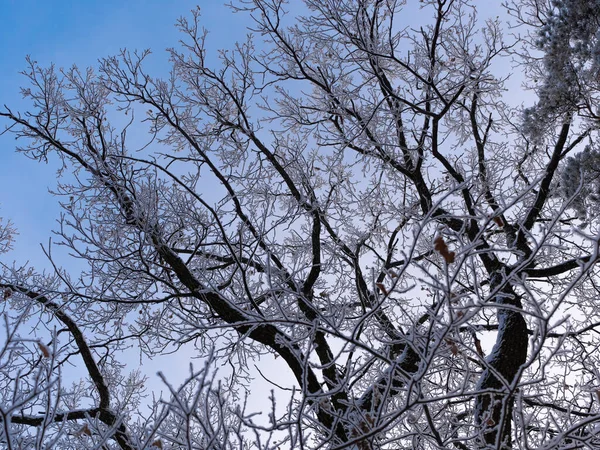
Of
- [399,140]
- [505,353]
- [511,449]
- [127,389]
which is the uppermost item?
[399,140]

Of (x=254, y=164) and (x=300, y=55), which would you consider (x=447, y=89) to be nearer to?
(x=300, y=55)

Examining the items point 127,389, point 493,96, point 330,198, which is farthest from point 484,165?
point 127,389

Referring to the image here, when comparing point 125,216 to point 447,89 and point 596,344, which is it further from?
point 596,344

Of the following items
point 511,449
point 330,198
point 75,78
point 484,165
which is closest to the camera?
point 511,449

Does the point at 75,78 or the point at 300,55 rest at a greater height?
the point at 300,55

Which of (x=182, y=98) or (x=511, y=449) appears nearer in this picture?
(x=511, y=449)

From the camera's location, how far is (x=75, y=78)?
6.49 m

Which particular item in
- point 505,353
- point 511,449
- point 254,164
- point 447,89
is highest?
point 447,89

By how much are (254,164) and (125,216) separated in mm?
1824

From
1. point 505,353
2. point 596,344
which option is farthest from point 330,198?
point 596,344

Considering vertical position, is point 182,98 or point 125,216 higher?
point 182,98

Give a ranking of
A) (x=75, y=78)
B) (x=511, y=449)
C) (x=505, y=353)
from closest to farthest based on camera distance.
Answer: (x=511, y=449) → (x=505, y=353) → (x=75, y=78)

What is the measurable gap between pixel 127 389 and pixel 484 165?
20.6 ft

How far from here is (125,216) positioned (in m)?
5.57
